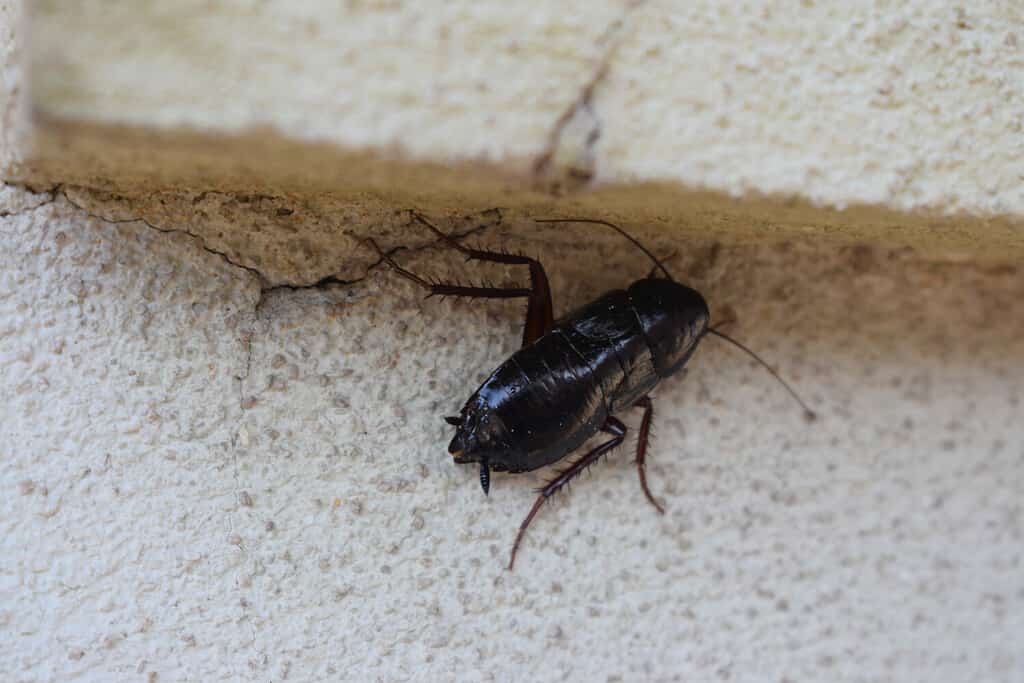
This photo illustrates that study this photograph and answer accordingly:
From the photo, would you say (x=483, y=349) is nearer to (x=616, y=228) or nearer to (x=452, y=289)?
(x=452, y=289)

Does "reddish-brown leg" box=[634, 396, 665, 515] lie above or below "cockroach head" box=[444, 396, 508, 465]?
below

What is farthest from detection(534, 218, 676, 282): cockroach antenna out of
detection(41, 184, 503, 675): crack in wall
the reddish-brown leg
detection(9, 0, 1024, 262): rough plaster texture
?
detection(41, 184, 503, 675): crack in wall

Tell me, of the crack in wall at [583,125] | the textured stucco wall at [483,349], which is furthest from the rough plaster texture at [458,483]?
the crack in wall at [583,125]

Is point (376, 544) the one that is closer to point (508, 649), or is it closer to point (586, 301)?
point (508, 649)

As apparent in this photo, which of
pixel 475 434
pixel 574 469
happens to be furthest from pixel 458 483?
pixel 574 469

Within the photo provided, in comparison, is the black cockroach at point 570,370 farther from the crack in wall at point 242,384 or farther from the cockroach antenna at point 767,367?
the crack in wall at point 242,384

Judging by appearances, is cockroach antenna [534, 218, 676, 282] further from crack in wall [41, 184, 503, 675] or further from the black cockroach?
crack in wall [41, 184, 503, 675]
